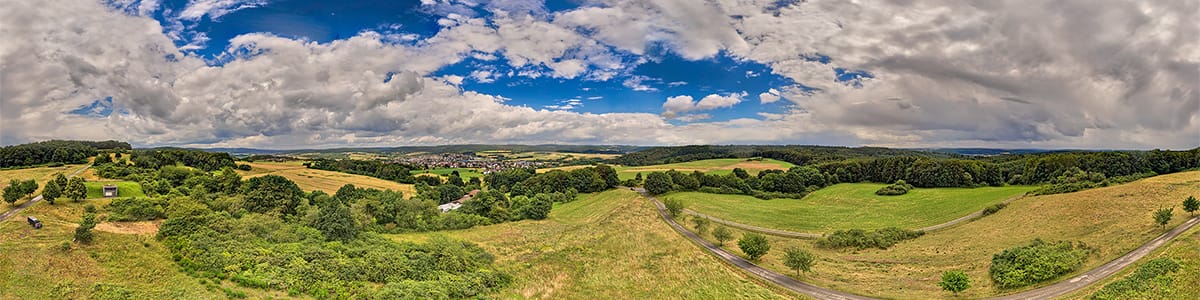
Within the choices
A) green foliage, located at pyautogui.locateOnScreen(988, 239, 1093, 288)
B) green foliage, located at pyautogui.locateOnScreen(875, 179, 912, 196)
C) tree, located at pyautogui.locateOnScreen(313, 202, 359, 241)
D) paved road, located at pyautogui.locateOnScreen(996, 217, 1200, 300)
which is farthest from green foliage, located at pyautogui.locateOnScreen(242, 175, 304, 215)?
green foliage, located at pyautogui.locateOnScreen(875, 179, 912, 196)

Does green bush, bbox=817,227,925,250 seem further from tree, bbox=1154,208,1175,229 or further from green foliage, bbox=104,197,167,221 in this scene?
green foliage, bbox=104,197,167,221

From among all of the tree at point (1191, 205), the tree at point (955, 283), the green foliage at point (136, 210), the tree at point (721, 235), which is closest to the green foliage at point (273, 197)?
the green foliage at point (136, 210)

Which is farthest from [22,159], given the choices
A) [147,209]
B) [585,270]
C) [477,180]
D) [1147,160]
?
[1147,160]

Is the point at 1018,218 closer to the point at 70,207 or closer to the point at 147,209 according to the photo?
the point at 147,209

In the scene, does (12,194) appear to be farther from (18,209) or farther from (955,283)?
(955,283)

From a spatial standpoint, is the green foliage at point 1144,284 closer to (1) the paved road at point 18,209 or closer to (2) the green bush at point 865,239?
(2) the green bush at point 865,239

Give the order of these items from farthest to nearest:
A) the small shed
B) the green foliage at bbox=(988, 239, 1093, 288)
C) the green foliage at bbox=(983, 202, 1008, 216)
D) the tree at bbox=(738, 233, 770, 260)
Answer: the green foliage at bbox=(983, 202, 1008, 216) → the small shed → the tree at bbox=(738, 233, 770, 260) → the green foliage at bbox=(988, 239, 1093, 288)
